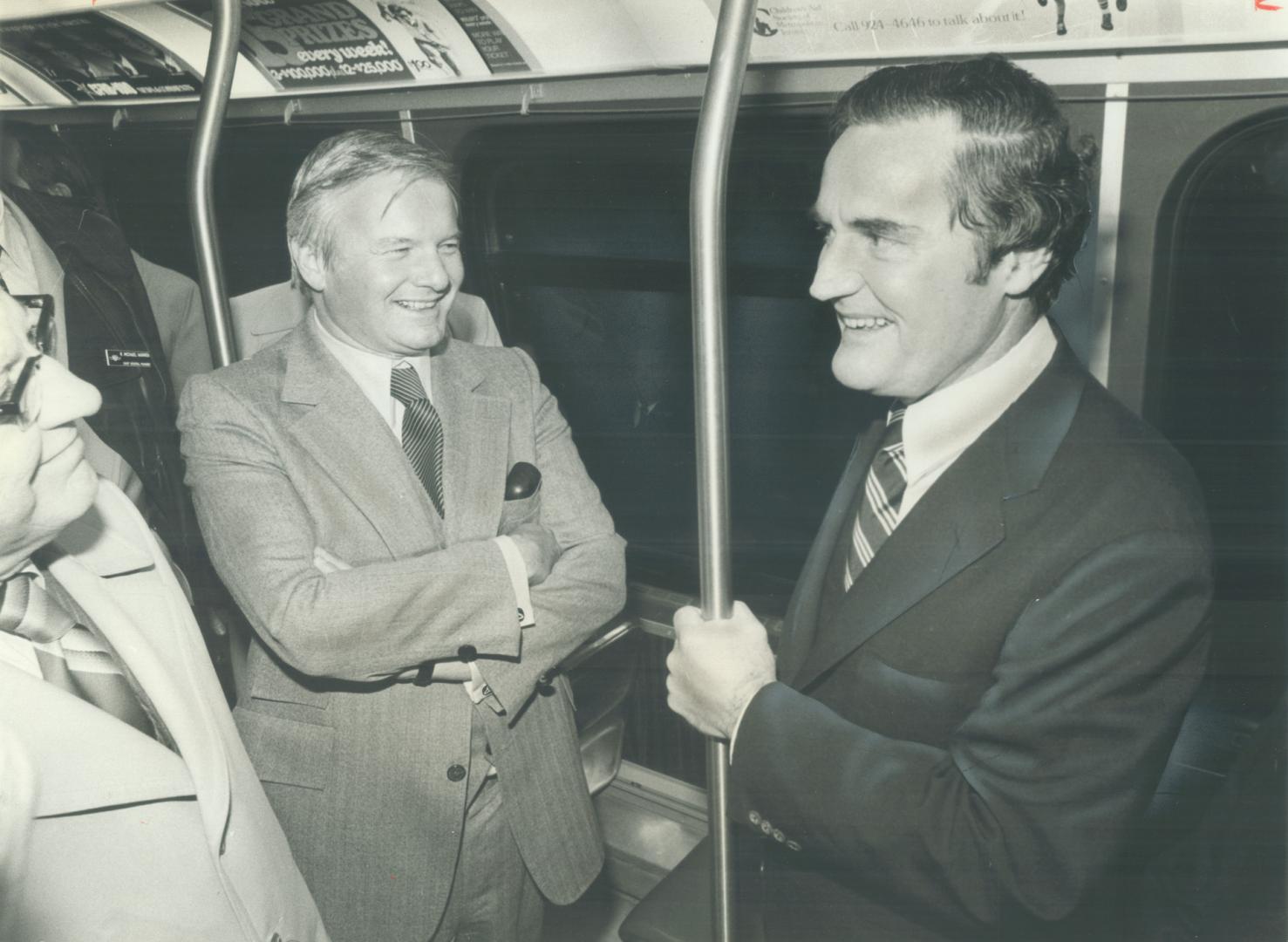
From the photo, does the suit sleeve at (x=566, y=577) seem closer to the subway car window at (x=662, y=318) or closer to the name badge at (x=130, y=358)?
the subway car window at (x=662, y=318)

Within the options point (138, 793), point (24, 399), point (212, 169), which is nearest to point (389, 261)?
point (212, 169)

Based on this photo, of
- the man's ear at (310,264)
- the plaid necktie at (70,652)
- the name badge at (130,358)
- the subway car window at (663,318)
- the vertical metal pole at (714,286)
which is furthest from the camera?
the name badge at (130,358)

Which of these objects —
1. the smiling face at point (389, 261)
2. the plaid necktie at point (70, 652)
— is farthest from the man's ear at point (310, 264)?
the plaid necktie at point (70, 652)

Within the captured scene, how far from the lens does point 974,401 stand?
131cm

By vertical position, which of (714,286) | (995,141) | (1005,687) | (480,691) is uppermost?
(995,141)

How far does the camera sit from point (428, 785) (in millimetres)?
1583

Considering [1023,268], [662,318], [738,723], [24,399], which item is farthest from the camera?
[662,318]

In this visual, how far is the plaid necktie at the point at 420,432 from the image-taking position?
61.2 inches

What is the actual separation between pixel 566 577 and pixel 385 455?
1.14ft

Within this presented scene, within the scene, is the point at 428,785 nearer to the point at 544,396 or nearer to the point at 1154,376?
the point at 544,396

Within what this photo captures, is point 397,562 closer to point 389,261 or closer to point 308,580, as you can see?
point 308,580

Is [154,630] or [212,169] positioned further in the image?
[212,169]

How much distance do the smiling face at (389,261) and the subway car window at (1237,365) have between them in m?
1.14

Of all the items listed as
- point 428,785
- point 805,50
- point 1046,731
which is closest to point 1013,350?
point 1046,731
